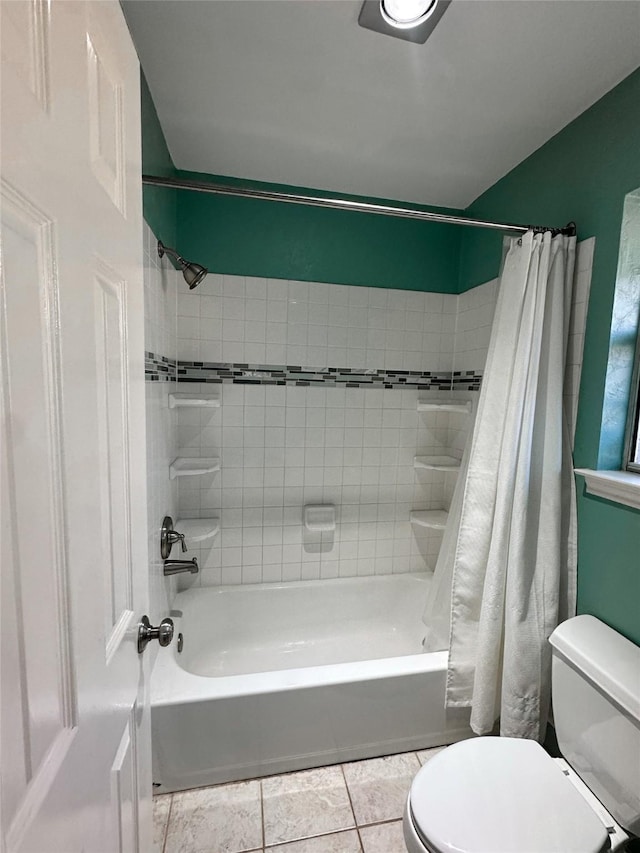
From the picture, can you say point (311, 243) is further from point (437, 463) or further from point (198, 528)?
point (198, 528)

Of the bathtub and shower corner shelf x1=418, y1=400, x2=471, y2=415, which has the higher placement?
shower corner shelf x1=418, y1=400, x2=471, y2=415

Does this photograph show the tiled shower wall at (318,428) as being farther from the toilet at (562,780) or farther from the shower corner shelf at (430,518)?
the toilet at (562,780)

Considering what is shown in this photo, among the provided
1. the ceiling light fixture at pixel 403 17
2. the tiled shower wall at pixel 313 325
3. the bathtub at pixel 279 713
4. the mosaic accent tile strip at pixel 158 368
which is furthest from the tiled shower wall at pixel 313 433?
the ceiling light fixture at pixel 403 17

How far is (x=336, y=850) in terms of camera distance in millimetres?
1236

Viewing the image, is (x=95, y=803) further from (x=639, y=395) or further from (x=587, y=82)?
(x=587, y=82)

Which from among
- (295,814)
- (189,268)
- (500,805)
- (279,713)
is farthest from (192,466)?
(500,805)

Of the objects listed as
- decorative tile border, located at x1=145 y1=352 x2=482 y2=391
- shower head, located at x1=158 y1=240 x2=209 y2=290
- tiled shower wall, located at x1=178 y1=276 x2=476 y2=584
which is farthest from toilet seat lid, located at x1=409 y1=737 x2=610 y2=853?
shower head, located at x1=158 y1=240 x2=209 y2=290

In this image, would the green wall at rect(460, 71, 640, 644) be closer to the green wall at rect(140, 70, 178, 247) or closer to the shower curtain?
the shower curtain

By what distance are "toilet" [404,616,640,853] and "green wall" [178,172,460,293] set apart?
6.17 ft

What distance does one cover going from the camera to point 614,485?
4.04ft

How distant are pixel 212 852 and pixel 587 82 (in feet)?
9.05

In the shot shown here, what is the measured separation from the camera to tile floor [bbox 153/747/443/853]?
1.25m

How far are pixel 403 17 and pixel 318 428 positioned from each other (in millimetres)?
1616

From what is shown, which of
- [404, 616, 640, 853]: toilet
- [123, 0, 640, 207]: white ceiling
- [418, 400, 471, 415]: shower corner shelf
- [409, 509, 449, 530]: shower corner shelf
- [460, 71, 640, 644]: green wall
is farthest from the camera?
[409, 509, 449, 530]: shower corner shelf
